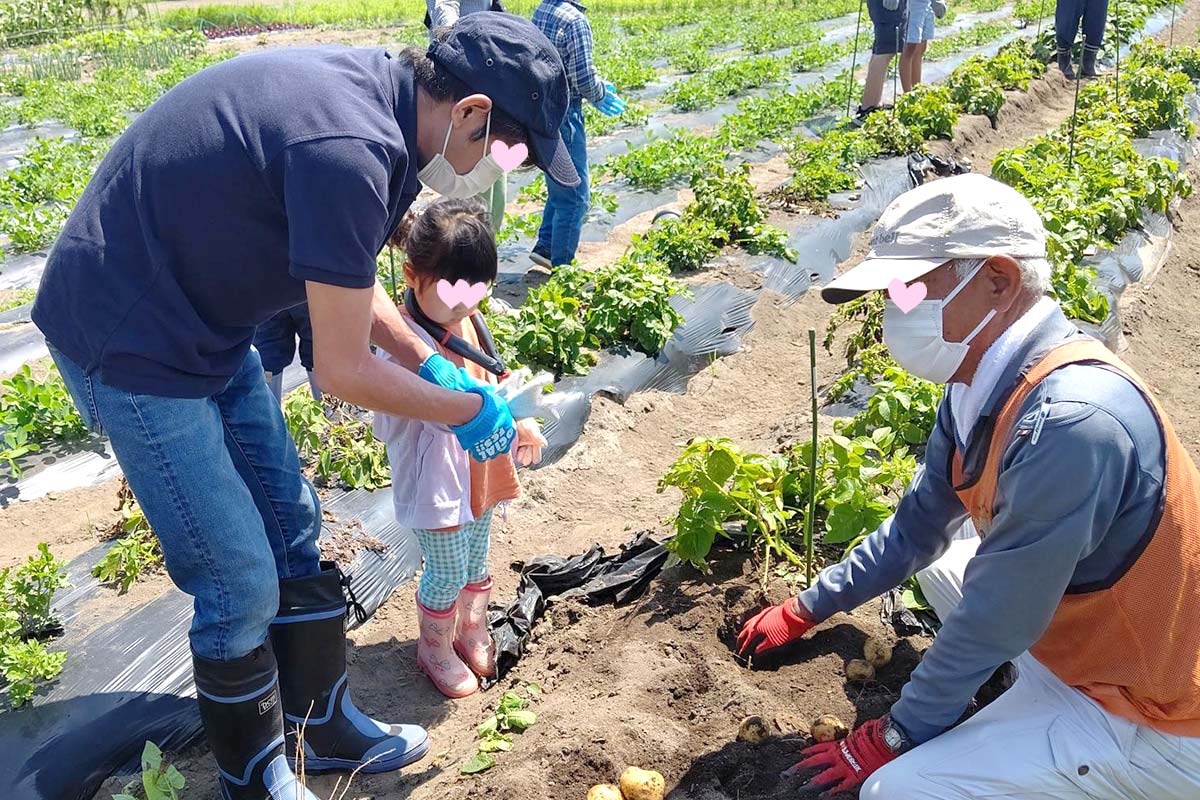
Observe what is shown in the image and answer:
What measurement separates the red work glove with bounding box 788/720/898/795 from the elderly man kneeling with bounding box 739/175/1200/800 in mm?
12

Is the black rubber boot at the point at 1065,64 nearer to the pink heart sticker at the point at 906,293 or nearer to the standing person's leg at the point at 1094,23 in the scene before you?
the standing person's leg at the point at 1094,23

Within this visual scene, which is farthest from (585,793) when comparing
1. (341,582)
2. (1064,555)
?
(1064,555)

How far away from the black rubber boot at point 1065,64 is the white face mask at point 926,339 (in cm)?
1184

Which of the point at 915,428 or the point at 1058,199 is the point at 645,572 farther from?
the point at 1058,199

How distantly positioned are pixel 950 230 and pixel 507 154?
34.3 inches

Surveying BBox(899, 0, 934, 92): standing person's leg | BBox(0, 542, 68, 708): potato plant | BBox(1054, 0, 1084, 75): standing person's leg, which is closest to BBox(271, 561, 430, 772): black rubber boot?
BBox(0, 542, 68, 708): potato plant

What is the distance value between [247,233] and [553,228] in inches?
167

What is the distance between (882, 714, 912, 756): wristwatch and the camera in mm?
2127

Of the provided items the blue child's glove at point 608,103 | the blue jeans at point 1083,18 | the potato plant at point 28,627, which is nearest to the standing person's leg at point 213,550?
the potato plant at point 28,627

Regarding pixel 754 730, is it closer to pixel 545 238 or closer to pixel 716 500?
pixel 716 500

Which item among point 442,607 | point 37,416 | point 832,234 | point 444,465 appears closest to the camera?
point 444,465

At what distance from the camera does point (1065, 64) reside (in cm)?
1247

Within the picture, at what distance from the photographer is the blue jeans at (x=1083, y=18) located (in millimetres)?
11602

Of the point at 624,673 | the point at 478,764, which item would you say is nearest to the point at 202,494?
the point at 478,764
